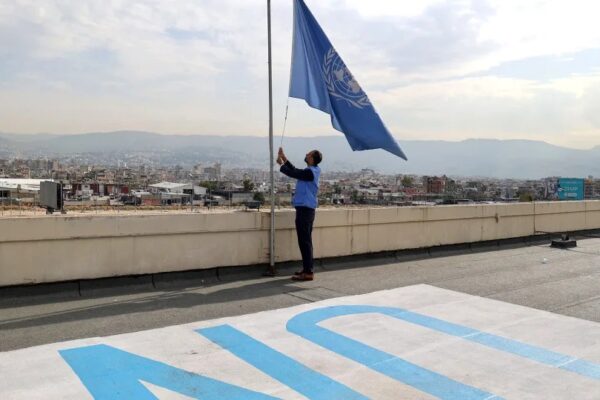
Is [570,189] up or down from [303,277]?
up

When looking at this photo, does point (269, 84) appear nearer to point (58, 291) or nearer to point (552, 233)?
point (58, 291)

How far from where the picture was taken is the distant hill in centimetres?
1981

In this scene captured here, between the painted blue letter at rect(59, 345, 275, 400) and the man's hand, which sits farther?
the man's hand

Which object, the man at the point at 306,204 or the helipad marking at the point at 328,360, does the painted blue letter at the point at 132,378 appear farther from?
the man at the point at 306,204

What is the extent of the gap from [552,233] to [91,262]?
35.8ft

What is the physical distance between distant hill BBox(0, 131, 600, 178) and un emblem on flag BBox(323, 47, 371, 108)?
118 cm

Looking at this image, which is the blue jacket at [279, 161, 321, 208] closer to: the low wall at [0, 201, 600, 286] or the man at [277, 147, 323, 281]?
the man at [277, 147, 323, 281]

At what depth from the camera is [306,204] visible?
25.8 ft

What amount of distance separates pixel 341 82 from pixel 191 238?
126 inches

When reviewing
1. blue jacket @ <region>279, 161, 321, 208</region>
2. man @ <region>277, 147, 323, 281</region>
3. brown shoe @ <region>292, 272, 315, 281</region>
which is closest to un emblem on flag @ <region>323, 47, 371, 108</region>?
man @ <region>277, 147, 323, 281</region>

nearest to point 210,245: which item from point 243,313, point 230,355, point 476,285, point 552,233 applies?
point 243,313

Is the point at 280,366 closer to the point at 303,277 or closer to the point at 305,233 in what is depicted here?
the point at 303,277

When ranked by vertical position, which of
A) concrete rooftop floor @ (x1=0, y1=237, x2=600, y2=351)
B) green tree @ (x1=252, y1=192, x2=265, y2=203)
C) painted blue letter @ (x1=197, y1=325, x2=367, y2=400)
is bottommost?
painted blue letter @ (x1=197, y1=325, x2=367, y2=400)

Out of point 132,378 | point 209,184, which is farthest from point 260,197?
point 209,184
